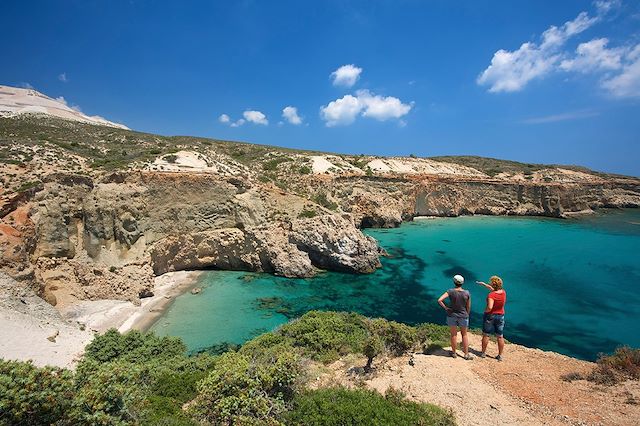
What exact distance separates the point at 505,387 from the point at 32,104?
88.0 meters

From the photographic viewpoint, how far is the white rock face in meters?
60.3

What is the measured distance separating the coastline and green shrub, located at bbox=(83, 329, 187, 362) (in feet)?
8.99

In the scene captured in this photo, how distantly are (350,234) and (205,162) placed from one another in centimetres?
1485

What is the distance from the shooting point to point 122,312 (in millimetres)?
18328

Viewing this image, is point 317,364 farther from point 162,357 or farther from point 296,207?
point 296,207

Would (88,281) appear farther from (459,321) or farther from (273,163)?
(273,163)

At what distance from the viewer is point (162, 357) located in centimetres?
1307

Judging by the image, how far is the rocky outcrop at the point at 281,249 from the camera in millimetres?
25250

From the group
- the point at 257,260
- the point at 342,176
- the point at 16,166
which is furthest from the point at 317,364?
the point at 342,176

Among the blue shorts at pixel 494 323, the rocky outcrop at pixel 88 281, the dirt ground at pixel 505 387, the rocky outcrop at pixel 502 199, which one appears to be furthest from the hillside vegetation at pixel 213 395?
the rocky outcrop at pixel 502 199

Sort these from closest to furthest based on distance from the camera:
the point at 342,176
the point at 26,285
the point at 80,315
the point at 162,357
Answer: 1. the point at 162,357
2. the point at 26,285
3. the point at 80,315
4. the point at 342,176

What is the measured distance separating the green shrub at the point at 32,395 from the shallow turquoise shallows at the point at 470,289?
→ 10845 mm

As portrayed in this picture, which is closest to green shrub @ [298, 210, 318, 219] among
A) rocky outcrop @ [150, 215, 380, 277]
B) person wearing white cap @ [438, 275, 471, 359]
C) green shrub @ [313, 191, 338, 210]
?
rocky outcrop @ [150, 215, 380, 277]

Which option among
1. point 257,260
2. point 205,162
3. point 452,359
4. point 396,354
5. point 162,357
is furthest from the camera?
point 205,162
